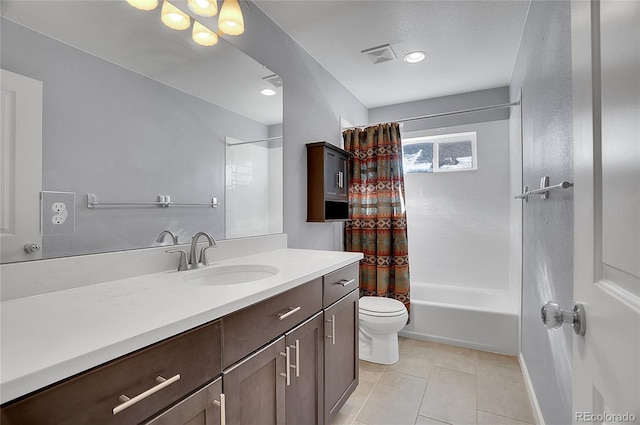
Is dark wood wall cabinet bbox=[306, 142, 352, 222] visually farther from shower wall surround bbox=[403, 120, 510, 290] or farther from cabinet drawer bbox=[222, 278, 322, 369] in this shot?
shower wall surround bbox=[403, 120, 510, 290]

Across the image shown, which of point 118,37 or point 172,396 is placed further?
point 118,37

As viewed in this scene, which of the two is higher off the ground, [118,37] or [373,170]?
[118,37]

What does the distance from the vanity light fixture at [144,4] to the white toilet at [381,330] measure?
223cm

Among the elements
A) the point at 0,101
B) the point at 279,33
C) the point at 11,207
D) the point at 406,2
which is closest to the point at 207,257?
the point at 11,207

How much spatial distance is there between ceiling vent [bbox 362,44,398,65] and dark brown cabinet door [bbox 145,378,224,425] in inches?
92.3

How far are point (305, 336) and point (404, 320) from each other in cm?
132

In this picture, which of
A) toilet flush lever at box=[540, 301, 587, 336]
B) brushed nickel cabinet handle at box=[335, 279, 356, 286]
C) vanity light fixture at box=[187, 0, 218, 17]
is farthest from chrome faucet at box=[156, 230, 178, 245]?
toilet flush lever at box=[540, 301, 587, 336]

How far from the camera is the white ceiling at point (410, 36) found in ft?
6.05

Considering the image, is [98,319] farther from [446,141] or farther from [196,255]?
[446,141]

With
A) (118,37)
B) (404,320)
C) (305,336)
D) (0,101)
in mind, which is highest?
(118,37)

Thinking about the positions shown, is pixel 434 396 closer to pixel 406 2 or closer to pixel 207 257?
pixel 207 257

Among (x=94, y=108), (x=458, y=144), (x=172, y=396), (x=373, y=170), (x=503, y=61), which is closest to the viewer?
(x=172, y=396)

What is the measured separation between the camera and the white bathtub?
8.11ft

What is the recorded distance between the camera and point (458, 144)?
334 centimetres
